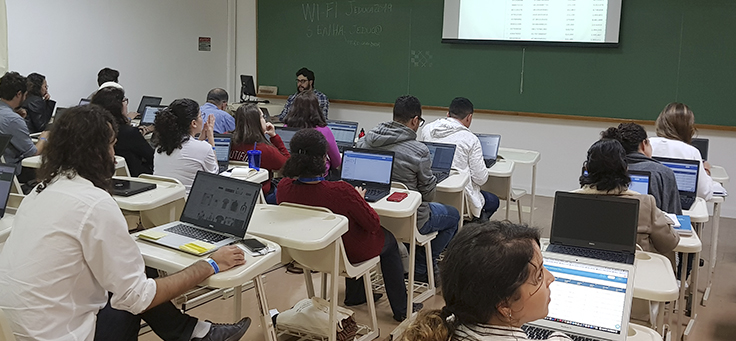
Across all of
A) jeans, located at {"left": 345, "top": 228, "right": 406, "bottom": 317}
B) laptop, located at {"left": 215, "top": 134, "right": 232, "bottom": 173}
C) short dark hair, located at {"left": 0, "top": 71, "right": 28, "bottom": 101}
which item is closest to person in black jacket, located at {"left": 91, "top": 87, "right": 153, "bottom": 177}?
laptop, located at {"left": 215, "top": 134, "right": 232, "bottom": 173}

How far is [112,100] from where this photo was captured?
4.18 meters

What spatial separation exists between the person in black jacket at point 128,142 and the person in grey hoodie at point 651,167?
2953mm

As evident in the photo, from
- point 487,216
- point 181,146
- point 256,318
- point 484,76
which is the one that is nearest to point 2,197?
point 181,146

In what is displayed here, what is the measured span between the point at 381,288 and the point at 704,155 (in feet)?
9.04

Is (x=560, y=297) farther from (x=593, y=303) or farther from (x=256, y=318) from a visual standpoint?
(x=256, y=318)

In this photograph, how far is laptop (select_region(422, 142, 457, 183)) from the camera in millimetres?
4441

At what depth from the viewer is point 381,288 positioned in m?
4.22

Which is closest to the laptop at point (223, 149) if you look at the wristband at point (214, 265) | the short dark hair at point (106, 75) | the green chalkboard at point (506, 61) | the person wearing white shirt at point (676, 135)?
the wristband at point (214, 265)

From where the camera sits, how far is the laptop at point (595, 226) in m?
2.48

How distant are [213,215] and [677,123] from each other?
10.7ft

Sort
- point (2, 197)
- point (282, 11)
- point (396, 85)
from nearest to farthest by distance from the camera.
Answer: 1. point (2, 197)
2. point (396, 85)
3. point (282, 11)

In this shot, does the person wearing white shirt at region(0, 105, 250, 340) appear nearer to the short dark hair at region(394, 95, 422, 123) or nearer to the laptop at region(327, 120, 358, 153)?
the short dark hair at region(394, 95, 422, 123)

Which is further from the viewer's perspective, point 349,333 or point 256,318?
point 256,318

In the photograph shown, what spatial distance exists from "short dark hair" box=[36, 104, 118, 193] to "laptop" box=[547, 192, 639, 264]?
166cm
